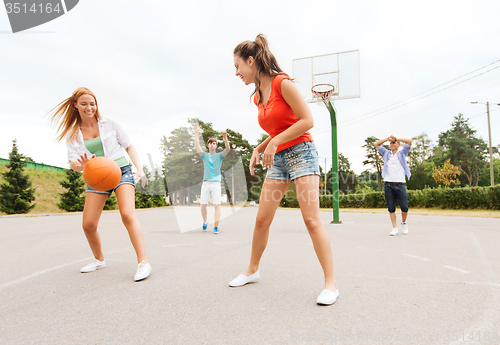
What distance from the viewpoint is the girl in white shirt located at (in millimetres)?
3234

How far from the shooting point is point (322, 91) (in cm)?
1073

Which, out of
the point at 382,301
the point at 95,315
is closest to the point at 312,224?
the point at 382,301

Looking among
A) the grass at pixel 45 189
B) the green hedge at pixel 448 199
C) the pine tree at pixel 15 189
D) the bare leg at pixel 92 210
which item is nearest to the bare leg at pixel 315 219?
the bare leg at pixel 92 210

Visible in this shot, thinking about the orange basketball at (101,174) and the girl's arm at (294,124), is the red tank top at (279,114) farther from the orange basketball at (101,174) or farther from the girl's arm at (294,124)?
the orange basketball at (101,174)

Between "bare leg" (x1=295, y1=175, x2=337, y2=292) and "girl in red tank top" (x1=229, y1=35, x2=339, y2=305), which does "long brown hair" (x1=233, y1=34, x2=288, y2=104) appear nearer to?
"girl in red tank top" (x1=229, y1=35, x2=339, y2=305)

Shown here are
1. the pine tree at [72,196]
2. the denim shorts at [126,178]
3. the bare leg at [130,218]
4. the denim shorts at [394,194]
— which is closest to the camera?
the bare leg at [130,218]

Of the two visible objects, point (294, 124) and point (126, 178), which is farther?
point (126, 178)

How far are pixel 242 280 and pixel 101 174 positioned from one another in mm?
1661

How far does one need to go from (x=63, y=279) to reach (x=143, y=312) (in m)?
1.49

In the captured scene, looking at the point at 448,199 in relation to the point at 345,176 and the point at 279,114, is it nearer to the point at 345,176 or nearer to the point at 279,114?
the point at 279,114

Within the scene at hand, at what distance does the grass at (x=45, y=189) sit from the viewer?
85.8ft

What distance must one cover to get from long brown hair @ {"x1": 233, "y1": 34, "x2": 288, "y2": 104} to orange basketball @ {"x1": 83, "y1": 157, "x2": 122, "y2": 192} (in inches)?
64.0

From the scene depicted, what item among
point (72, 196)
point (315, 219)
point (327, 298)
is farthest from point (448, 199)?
point (72, 196)

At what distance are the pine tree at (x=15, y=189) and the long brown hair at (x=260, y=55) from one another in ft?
86.7
